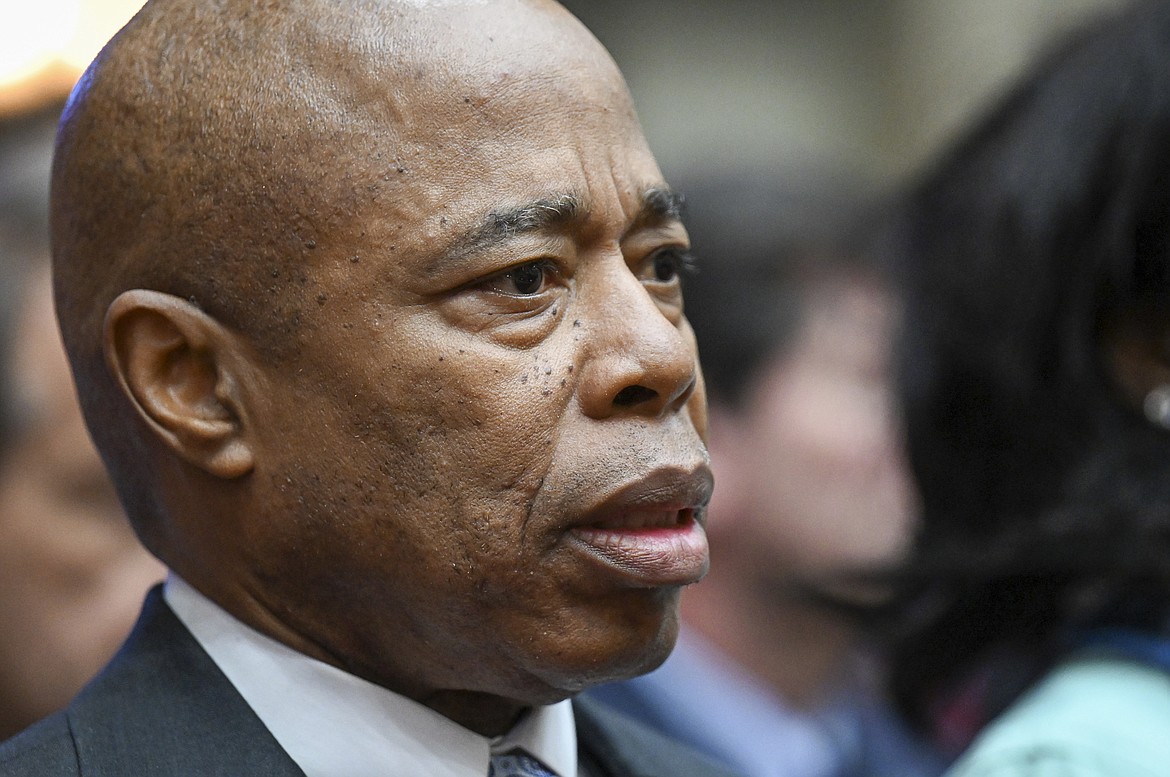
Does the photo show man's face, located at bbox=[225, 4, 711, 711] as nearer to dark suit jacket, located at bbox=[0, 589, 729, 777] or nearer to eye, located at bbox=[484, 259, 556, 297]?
eye, located at bbox=[484, 259, 556, 297]

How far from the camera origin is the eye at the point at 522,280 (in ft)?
7.35

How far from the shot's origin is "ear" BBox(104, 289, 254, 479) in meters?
2.26

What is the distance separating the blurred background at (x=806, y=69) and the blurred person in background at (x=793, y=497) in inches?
161

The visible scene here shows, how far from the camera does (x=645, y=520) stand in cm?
225

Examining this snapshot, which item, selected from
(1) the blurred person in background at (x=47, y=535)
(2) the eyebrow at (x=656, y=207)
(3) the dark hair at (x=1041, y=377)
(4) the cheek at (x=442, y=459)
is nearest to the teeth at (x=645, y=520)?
(4) the cheek at (x=442, y=459)

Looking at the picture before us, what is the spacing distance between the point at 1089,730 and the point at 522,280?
1479 mm

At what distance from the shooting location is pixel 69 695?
3.65m

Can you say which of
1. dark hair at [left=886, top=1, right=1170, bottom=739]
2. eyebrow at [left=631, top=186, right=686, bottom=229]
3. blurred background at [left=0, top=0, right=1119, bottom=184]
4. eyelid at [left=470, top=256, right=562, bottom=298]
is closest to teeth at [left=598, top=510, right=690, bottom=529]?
eyelid at [left=470, top=256, right=562, bottom=298]

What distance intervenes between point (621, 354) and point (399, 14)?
1.98 feet

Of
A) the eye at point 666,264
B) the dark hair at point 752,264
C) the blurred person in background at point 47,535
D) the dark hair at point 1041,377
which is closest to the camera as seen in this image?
the eye at point 666,264

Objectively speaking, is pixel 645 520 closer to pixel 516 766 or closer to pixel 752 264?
pixel 516 766

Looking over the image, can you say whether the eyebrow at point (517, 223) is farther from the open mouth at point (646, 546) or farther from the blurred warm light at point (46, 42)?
the blurred warm light at point (46, 42)

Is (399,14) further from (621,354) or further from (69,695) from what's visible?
(69,695)

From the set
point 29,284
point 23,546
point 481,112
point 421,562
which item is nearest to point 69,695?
point 23,546
